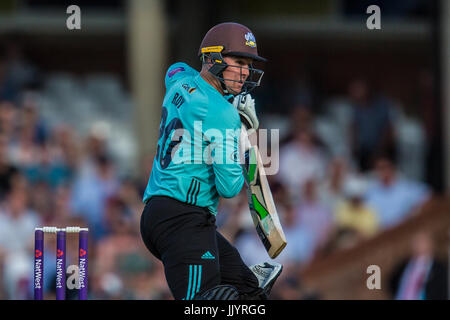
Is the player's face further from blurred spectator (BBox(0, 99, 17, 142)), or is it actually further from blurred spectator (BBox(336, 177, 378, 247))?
blurred spectator (BBox(0, 99, 17, 142))

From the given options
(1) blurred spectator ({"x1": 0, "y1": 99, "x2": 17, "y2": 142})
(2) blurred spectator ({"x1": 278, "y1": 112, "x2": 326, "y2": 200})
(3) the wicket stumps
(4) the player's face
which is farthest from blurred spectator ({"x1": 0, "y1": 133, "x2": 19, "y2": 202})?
(4) the player's face

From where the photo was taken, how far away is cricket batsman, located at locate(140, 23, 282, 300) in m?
5.08

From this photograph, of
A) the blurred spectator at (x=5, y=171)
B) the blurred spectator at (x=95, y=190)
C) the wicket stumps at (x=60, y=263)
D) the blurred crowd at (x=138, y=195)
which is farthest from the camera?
the blurred spectator at (x=95, y=190)

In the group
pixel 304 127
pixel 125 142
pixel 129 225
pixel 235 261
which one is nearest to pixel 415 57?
pixel 304 127

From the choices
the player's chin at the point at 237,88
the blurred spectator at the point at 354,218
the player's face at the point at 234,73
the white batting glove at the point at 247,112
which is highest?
the player's face at the point at 234,73

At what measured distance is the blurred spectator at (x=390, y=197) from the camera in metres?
11.4

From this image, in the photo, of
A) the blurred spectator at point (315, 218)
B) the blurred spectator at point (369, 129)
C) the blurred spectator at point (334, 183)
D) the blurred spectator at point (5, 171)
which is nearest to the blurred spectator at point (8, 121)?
the blurred spectator at point (5, 171)

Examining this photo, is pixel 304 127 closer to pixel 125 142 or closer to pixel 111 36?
pixel 125 142

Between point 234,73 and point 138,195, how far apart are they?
5.67 meters

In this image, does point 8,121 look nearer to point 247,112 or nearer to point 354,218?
point 354,218

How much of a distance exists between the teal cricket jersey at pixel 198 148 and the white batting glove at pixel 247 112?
106 millimetres

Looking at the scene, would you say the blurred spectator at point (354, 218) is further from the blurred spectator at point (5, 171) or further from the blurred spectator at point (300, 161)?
the blurred spectator at point (5, 171)

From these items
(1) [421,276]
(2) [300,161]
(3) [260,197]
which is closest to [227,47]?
(3) [260,197]

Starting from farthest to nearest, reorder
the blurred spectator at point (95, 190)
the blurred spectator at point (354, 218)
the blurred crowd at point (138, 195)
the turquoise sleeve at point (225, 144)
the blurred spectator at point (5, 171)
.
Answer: the blurred spectator at point (354, 218) → the blurred spectator at point (95, 190) → the blurred spectator at point (5, 171) → the blurred crowd at point (138, 195) → the turquoise sleeve at point (225, 144)
